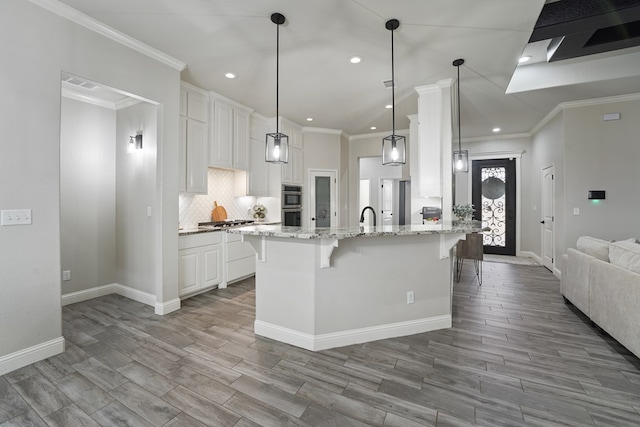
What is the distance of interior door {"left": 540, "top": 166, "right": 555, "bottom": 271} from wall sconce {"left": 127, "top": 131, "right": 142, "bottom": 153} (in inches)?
269

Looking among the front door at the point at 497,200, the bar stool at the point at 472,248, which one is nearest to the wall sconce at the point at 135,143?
the bar stool at the point at 472,248

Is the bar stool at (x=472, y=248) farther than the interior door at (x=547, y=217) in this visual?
No

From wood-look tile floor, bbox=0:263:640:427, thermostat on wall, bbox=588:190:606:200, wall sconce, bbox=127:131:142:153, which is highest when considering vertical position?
wall sconce, bbox=127:131:142:153

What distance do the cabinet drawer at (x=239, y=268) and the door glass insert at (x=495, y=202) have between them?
5591 millimetres

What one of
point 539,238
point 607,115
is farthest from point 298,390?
point 539,238

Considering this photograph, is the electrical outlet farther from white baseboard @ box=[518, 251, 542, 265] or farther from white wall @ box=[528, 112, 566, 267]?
white baseboard @ box=[518, 251, 542, 265]

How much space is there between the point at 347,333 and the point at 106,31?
3556 millimetres

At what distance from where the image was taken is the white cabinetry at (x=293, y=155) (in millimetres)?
5577

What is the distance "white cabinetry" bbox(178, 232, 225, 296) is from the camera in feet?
11.8

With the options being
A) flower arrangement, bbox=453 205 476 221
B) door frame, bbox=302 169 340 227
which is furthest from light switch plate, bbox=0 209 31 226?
flower arrangement, bbox=453 205 476 221

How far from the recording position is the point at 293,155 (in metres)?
5.84

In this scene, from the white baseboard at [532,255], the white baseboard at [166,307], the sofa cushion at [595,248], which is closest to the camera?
the sofa cushion at [595,248]

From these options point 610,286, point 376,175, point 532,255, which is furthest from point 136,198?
point 532,255

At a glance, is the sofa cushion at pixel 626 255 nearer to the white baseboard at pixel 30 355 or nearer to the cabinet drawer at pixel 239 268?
the cabinet drawer at pixel 239 268
